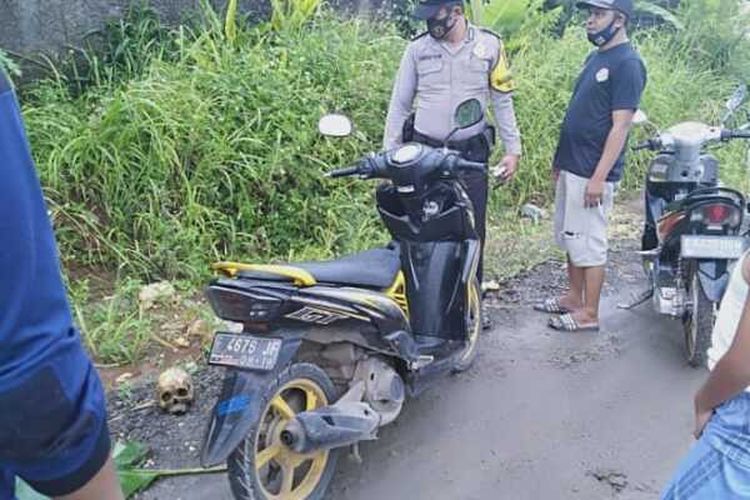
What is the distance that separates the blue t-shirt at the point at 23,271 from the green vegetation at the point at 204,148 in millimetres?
3023

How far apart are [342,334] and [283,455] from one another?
0.48m

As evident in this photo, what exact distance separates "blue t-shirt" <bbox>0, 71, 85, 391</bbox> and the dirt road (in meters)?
2.21

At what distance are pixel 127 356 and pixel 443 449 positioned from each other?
158 centimetres

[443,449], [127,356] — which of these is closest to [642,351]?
[443,449]

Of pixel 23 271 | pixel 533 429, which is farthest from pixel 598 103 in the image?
pixel 23 271

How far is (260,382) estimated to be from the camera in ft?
8.58

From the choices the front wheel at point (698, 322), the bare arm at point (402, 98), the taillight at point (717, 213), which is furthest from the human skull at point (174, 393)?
the taillight at point (717, 213)

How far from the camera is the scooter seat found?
2.95 m

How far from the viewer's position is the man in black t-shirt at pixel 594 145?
4.08 metres

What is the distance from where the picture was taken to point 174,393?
3467 millimetres

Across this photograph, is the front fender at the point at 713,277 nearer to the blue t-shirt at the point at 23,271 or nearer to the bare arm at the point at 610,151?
the bare arm at the point at 610,151

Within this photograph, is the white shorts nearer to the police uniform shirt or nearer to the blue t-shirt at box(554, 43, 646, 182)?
the blue t-shirt at box(554, 43, 646, 182)

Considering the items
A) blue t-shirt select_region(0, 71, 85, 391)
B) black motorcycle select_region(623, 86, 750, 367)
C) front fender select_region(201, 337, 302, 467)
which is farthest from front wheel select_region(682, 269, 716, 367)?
blue t-shirt select_region(0, 71, 85, 391)

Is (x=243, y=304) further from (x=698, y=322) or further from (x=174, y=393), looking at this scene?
(x=698, y=322)
